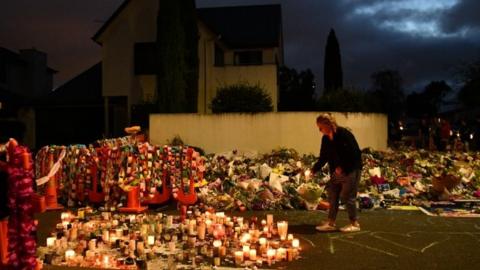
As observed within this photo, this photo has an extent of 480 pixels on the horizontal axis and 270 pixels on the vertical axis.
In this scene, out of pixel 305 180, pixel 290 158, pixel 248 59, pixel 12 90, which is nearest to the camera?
pixel 305 180

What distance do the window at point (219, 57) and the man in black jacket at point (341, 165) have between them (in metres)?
16.4

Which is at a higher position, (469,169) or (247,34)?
(247,34)

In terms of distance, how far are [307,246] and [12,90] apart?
3244 centimetres

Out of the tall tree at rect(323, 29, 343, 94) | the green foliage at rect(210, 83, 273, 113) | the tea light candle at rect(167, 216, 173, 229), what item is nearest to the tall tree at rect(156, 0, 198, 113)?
the green foliage at rect(210, 83, 273, 113)

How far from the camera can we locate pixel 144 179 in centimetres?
1061

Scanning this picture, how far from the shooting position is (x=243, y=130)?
55.3 ft

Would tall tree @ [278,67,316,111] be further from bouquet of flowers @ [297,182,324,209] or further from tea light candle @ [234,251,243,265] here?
tea light candle @ [234,251,243,265]

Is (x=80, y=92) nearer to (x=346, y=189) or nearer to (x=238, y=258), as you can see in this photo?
(x=346, y=189)

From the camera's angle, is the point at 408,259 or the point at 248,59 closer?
the point at 408,259

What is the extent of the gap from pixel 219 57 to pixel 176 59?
6042 millimetres

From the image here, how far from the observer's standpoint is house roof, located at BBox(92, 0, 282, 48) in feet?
86.0

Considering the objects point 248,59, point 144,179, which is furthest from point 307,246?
point 248,59

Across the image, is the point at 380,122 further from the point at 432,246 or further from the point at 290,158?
the point at 432,246

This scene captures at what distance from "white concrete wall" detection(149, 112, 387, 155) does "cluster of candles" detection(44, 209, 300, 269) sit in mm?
7734
